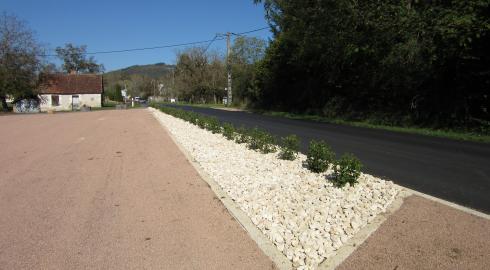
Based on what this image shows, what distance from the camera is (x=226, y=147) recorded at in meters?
11.2

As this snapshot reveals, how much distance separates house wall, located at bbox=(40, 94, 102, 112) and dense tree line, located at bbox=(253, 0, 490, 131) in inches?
1810

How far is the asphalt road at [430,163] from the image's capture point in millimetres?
6355

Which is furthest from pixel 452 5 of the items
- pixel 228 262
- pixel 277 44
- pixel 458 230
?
pixel 277 44

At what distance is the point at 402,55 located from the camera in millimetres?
17422

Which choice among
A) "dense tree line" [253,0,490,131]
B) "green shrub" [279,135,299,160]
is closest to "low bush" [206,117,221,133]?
"green shrub" [279,135,299,160]

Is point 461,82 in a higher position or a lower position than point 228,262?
higher

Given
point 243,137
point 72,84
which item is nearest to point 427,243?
point 243,137

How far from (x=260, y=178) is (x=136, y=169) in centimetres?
297

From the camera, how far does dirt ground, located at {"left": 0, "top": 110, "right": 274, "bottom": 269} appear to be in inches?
163

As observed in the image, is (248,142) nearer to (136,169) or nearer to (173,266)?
(136,169)

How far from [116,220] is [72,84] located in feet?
215

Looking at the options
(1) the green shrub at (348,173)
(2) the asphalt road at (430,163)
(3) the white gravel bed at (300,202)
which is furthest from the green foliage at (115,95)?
(1) the green shrub at (348,173)

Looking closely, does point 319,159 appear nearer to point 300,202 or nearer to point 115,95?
point 300,202

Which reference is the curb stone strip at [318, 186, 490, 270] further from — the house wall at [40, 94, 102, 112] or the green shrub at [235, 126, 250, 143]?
the house wall at [40, 94, 102, 112]
